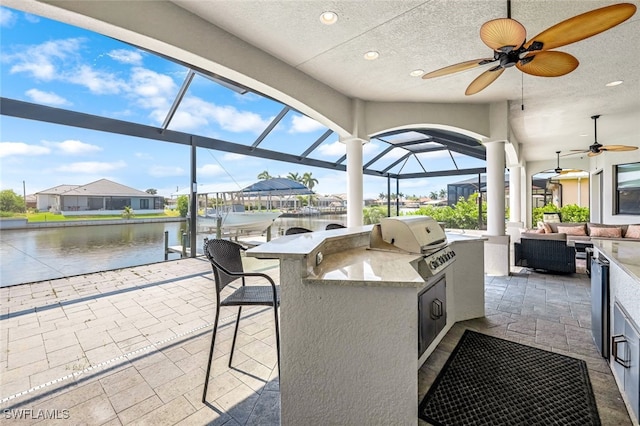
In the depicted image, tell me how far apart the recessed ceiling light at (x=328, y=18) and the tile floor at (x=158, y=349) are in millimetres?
2968

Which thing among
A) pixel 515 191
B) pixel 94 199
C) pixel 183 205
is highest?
pixel 515 191

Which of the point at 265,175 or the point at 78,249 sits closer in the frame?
the point at 78,249

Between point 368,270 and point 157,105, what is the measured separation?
465 cm

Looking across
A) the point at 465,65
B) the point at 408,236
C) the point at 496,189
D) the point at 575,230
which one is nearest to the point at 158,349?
the point at 408,236

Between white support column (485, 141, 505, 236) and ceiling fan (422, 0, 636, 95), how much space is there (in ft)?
9.57

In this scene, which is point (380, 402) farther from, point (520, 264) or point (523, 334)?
point (520, 264)

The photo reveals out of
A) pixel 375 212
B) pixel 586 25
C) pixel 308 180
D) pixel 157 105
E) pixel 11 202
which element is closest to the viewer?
pixel 586 25

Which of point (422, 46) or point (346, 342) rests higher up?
point (422, 46)

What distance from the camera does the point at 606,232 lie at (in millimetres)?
6109

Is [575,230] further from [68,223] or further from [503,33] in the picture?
[68,223]

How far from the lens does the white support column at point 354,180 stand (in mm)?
4859

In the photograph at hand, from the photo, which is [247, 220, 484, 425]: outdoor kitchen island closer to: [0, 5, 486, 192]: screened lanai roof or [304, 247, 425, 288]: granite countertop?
[304, 247, 425, 288]: granite countertop

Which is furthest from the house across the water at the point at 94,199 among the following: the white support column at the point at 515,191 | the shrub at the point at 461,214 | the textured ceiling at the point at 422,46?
the white support column at the point at 515,191

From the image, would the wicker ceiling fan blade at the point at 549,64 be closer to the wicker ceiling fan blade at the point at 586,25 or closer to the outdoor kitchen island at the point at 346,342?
the wicker ceiling fan blade at the point at 586,25
